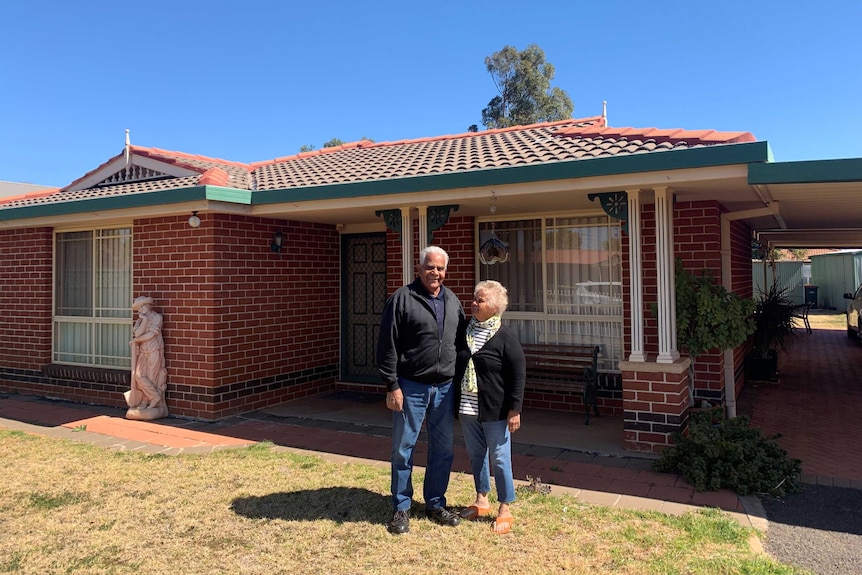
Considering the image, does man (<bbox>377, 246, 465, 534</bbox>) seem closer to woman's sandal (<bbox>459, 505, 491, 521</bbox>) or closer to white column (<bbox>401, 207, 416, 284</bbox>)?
woman's sandal (<bbox>459, 505, 491, 521</bbox>)

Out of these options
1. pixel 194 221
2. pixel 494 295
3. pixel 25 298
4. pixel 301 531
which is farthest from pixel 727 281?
pixel 25 298

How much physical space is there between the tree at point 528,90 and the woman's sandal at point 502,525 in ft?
93.8

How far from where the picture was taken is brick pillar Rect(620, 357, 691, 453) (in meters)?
5.26

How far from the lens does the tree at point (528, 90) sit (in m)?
30.7

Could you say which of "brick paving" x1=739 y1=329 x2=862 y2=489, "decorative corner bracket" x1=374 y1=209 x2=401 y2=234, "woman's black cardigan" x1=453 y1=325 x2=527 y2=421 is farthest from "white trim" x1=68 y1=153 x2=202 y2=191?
"brick paving" x1=739 y1=329 x2=862 y2=489

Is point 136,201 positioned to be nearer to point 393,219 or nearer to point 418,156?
point 393,219

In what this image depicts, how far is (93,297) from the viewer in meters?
8.36

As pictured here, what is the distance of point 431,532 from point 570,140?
4448 millimetres

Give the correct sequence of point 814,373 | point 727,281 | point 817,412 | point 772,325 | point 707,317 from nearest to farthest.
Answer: point 707,317
point 727,281
point 817,412
point 772,325
point 814,373

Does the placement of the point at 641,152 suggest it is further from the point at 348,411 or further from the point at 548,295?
the point at 348,411

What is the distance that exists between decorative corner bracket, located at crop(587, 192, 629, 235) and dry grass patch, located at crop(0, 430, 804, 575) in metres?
2.56

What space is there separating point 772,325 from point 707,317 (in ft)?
13.2

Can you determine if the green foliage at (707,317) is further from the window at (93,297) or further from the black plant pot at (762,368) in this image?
the window at (93,297)

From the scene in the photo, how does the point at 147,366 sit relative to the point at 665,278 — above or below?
below
